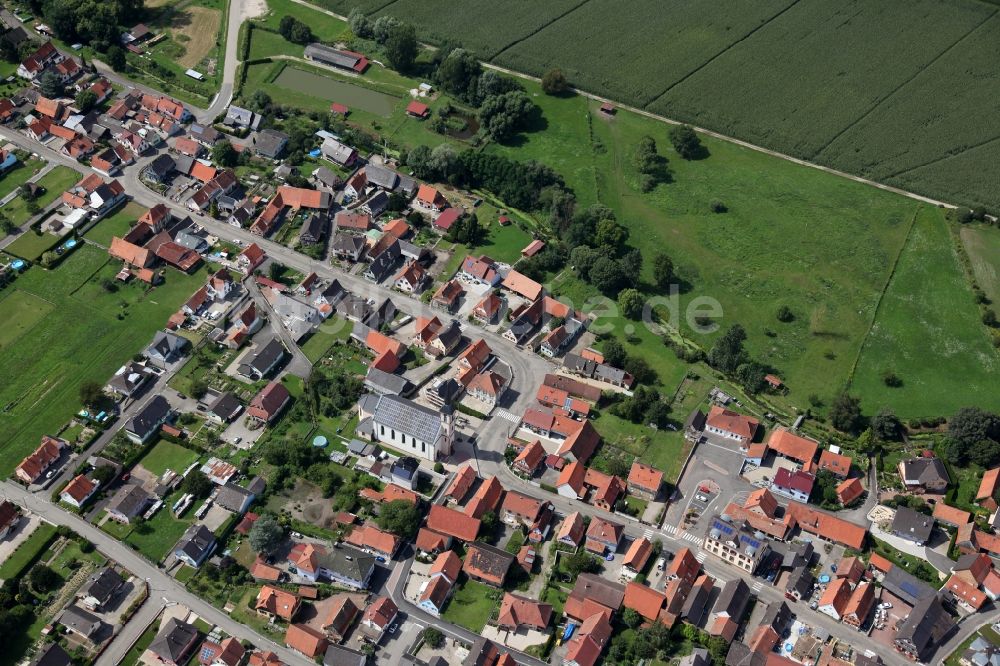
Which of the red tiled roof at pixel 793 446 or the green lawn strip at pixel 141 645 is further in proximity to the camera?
the red tiled roof at pixel 793 446

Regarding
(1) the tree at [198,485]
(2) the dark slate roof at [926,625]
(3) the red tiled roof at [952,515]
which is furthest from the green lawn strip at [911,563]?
(1) the tree at [198,485]

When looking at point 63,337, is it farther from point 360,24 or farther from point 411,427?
point 360,24

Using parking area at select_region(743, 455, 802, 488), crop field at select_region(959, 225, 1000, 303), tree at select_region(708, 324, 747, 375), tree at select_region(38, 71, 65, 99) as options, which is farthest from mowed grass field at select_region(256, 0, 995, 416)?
tree at select_region(38, 71, 65, 99)

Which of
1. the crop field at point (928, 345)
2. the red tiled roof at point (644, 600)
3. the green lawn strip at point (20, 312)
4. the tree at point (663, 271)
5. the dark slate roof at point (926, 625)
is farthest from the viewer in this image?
the tree at point (663, 271)

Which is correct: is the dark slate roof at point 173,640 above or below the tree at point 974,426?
below

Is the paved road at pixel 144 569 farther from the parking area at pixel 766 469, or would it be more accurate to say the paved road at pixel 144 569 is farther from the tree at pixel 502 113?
the tree at pixel 502 113

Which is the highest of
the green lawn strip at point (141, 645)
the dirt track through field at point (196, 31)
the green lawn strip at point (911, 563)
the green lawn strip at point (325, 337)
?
the dirt track through field at point (196, 31)

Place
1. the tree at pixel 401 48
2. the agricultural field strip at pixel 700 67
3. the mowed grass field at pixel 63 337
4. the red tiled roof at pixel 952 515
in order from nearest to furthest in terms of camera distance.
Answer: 1. the red tiled roof at pixel 952 515
2. the mowed grass field at pixel 63 337
3. the tree at pixel 401 48
4. the agricultural field strip at pixel 700 67

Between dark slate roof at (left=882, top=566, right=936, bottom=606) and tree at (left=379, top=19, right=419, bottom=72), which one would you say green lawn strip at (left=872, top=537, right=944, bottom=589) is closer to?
dark slate roof at (left=882, top=566, right=936, bottom=606)

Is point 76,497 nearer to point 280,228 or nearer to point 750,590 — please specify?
point 280,228
